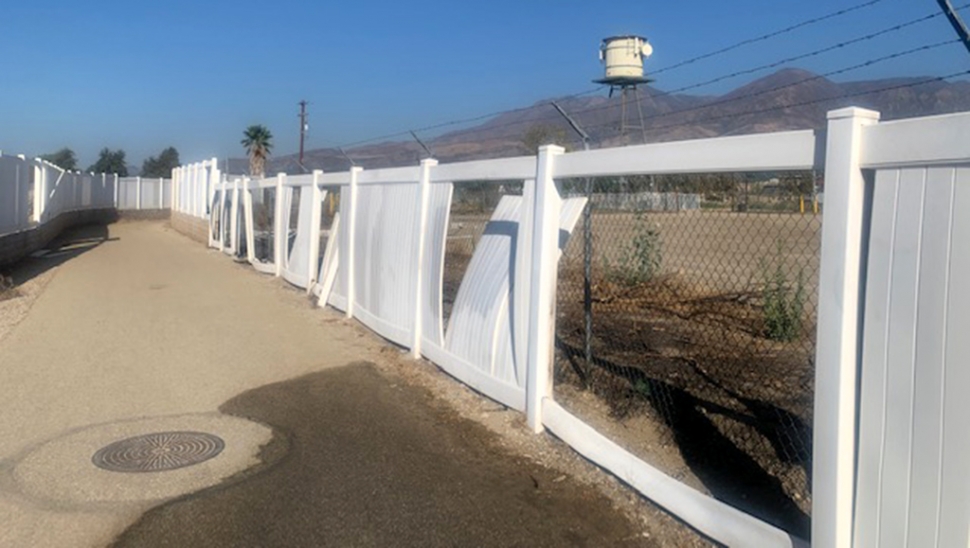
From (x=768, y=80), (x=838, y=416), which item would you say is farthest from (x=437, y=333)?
(x=838, y=416)

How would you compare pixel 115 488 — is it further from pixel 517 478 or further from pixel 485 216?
pixel 485 216

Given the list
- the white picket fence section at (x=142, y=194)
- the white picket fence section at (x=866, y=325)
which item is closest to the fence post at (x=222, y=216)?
the white picket fence section at (x=866, y=325)

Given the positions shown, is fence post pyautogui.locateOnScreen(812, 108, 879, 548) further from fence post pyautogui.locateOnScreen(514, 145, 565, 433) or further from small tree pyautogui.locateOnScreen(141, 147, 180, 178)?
small tree pyautogui.locateOnScreen(141, 147, 180, 178)

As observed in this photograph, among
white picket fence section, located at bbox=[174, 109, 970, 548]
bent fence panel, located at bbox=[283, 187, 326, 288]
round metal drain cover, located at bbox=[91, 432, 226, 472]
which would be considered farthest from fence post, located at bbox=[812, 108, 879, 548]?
bent fence panel, located at bbox=[283, 187, 326, 288]

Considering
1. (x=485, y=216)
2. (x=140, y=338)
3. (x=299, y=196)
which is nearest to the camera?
(x=485, y=216)

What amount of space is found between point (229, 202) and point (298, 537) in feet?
70.2

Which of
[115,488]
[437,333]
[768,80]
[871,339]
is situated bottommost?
[115,488]

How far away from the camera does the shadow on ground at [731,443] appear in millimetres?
4855

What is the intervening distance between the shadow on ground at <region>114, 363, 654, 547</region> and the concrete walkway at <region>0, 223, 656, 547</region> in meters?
0.01

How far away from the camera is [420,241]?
8.73 metres

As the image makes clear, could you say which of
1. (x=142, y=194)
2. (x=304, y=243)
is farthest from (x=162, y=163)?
(x=304, y=243)

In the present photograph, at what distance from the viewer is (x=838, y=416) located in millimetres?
3490

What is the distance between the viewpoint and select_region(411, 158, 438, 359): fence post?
342 inches

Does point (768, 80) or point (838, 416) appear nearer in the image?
point (838, 416)
